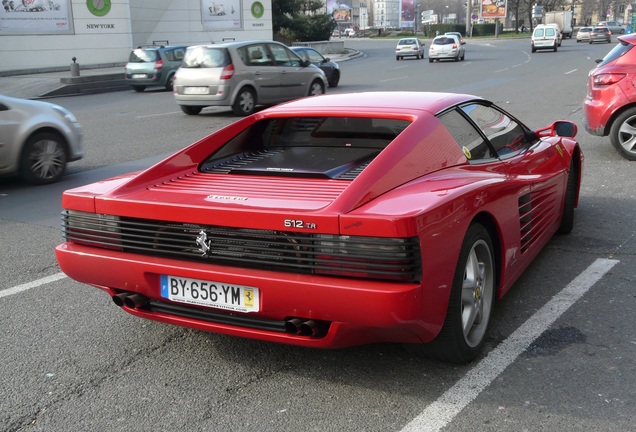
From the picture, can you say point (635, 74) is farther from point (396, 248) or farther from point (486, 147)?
point (396, 248)

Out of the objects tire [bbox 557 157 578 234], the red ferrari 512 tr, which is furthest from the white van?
the red ferrari 512 tr

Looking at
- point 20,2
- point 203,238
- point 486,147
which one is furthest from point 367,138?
point 20,2

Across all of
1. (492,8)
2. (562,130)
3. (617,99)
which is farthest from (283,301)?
(492,8)

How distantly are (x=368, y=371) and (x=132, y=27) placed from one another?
3949 cm

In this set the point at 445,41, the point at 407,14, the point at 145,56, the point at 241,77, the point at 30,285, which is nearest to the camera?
the point at 30,285

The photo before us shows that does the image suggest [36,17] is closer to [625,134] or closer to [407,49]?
[407,49]

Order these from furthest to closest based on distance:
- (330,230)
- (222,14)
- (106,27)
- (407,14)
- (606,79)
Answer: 1. (407,14)
2. (222,14)
3. (106,27)
4. (606,79)
5. (330,230)

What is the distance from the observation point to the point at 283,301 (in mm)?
3328

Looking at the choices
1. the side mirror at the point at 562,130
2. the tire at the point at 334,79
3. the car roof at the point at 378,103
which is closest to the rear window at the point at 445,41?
the tire at the point at 334,79

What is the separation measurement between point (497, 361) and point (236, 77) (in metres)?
13.8

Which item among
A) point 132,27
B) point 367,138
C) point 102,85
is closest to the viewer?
point 367,138

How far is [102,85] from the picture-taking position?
2692 cm

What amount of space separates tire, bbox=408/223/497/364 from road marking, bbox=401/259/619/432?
0.11m

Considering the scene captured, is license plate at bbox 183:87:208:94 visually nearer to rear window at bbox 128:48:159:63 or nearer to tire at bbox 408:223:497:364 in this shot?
rear window at bbox 128:48:159:63
